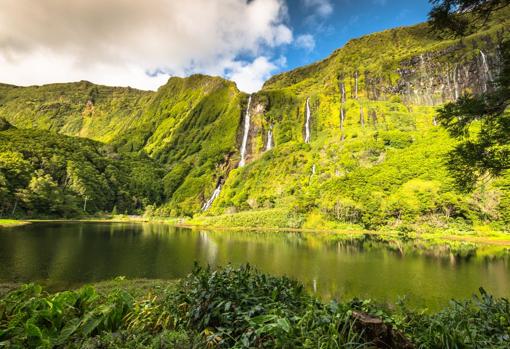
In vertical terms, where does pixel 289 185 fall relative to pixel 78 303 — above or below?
above

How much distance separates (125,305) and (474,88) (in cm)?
19135

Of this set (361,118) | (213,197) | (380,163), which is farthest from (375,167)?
(213,197)

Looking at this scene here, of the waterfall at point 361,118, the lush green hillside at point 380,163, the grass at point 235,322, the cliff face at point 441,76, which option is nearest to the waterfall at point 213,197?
the lush green hillside at point 380,163

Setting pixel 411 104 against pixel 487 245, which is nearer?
pixel 487 245

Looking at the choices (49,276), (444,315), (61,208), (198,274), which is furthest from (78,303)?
(61,208)

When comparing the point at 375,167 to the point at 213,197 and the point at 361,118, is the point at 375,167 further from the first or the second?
the point at 213,197

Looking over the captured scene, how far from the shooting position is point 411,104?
175 meters

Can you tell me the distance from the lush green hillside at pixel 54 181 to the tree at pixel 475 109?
137 metres

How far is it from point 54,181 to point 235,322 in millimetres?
176521

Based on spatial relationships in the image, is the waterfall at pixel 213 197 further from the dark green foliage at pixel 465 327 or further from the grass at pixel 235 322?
the dark green foliage at pixel 465 327

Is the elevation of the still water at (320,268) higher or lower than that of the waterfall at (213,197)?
lower

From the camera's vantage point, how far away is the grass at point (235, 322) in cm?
487

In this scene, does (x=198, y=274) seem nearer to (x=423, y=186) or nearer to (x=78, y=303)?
(x=78, y=303)

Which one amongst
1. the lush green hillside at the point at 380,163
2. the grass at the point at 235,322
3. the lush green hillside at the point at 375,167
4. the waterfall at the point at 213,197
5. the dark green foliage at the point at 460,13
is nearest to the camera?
the grass at the point at 235,322
